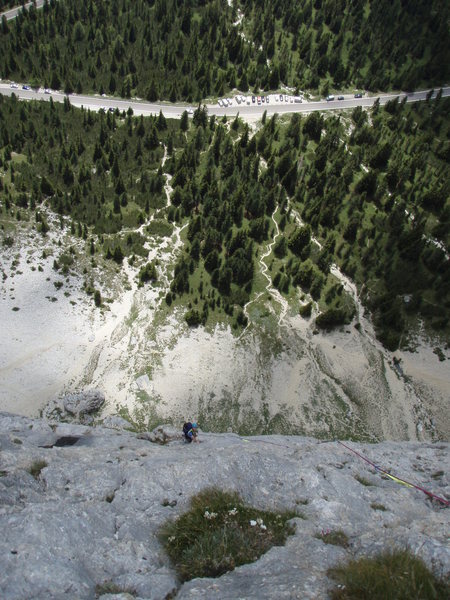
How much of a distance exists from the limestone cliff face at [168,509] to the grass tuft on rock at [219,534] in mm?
714

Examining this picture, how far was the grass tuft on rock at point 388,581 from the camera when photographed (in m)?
13.8

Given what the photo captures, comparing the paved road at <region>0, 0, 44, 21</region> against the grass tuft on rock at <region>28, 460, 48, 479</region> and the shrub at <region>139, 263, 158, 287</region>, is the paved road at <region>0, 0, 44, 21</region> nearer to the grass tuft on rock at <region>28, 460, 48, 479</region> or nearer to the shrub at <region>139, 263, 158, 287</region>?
the shrub at <region>139, 263, 158, 287</region>

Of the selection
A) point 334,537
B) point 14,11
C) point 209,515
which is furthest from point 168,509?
point 14,11

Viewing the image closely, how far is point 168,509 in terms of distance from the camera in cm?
2434

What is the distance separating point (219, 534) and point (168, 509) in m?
5.73

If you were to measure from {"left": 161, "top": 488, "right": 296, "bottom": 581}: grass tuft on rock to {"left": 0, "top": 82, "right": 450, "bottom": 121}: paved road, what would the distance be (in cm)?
10534

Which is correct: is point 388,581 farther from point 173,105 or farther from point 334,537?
point 173,105

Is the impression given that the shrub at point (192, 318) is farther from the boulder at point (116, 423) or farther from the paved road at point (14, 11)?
the paved road at point (14, 11)

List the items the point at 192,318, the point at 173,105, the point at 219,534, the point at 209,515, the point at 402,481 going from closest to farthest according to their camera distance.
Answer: the point at 219,534, the point at 209,515, the point at 402,481, the point at 192,318, the point at 173,105

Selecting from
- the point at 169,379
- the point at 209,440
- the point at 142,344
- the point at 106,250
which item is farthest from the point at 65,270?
the point at 209,440

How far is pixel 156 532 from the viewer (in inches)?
858

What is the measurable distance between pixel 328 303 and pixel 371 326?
9.74 m

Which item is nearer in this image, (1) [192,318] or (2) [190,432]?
(2) [190,432]

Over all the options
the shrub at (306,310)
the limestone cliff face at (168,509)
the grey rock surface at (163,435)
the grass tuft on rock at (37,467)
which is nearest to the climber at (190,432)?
the limestone cliff face at (168,509)
